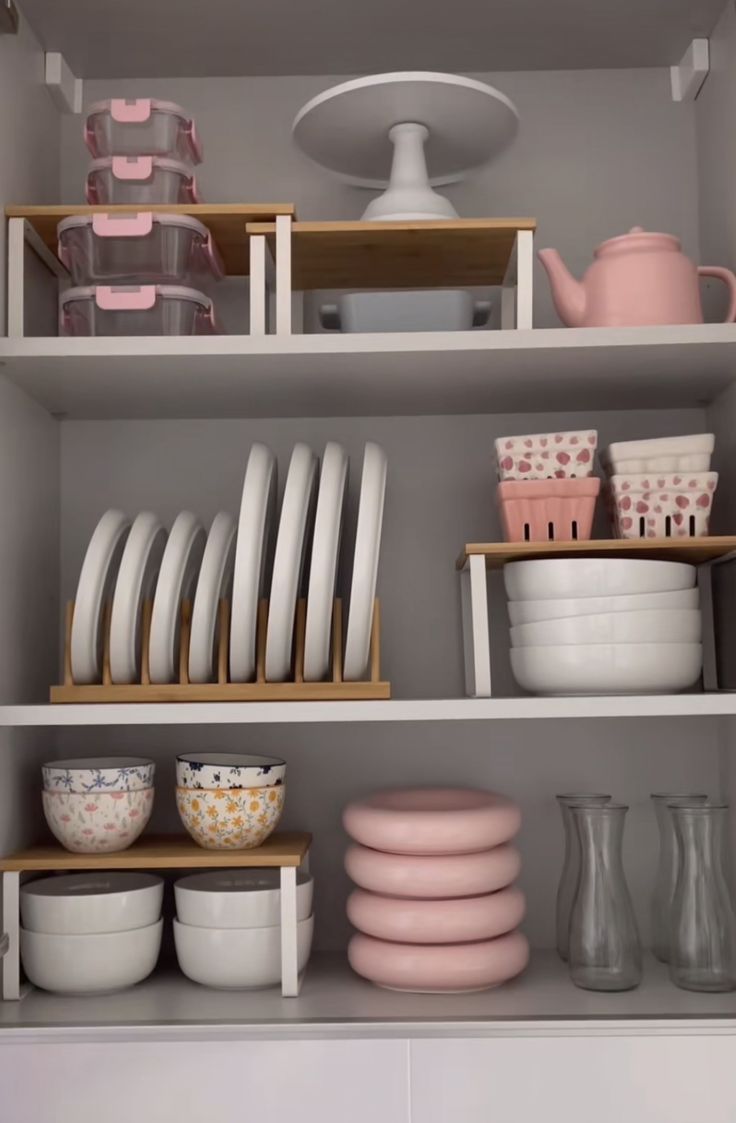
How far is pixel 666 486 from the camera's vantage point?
3.97ft

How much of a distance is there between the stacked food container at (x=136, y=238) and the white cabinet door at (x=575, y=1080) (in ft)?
2.52

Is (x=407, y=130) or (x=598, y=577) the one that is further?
(x=407, y=130)

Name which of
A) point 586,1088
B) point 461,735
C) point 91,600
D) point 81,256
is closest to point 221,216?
point 81,256

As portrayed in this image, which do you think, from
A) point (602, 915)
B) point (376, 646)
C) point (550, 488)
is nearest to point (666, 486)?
point (550, 488)

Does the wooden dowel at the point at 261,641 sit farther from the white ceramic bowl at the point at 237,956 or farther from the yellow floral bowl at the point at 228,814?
the white ceramic bowl at the point at 237,956

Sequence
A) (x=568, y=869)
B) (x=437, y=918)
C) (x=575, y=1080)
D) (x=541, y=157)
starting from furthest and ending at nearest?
1. (x=541, y=157)
2. (x=568, y=869)
3. (x=437, y=918)
4. (x=575, y=1080)

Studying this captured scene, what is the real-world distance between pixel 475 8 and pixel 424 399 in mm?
440

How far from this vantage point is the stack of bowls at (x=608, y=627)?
3.83 ft

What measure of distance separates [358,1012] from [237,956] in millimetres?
139

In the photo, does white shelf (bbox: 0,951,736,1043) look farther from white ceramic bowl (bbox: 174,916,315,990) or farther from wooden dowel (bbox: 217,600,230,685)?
wooden dowel (bbox: 217,600,230,685)

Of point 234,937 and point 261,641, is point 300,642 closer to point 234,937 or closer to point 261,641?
point 261,641

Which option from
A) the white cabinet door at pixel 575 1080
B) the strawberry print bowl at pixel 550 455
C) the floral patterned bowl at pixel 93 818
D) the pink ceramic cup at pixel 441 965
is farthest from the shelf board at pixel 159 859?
the strawberry print bowl at pixel 550 455

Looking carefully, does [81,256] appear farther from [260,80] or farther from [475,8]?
[475,8]

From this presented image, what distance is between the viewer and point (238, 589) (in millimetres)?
1189
